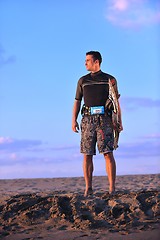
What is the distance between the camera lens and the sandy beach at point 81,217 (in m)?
5.03

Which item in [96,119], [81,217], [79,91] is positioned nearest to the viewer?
[81,217]

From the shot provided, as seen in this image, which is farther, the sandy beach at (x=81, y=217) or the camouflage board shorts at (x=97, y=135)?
the camouflage board shorts at (x=97, y=135)

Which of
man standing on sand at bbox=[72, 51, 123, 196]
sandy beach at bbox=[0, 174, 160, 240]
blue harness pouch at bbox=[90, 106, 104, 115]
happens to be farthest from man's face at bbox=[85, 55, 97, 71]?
sandy beach at bbox=[0, 174, 160, 240]

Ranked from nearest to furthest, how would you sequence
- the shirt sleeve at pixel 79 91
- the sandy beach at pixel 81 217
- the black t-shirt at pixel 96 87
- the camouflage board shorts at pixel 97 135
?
1. the sandy beach at pixel 81 217
2. the camouflage board shorts at pixel 97 135
3. the black t-shirt at pixel 96 87
4. the shirt sleeve at pixel 79 91

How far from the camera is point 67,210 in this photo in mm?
5965

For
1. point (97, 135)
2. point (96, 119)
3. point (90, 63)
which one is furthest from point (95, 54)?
point (97, 135)

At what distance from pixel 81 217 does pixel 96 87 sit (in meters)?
1.96

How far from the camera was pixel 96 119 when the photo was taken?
644cm

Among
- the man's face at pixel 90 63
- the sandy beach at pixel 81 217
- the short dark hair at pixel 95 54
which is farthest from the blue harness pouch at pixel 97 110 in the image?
the sandy beach at pixel 81 217

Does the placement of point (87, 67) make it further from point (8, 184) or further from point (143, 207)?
point (8, 184)

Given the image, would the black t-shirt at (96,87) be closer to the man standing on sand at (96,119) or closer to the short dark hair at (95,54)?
the man standing on sand at (96,119)

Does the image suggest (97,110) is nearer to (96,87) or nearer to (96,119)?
(96,119)

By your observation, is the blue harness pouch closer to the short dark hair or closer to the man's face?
the man's face

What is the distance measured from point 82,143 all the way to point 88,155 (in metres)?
0.20
